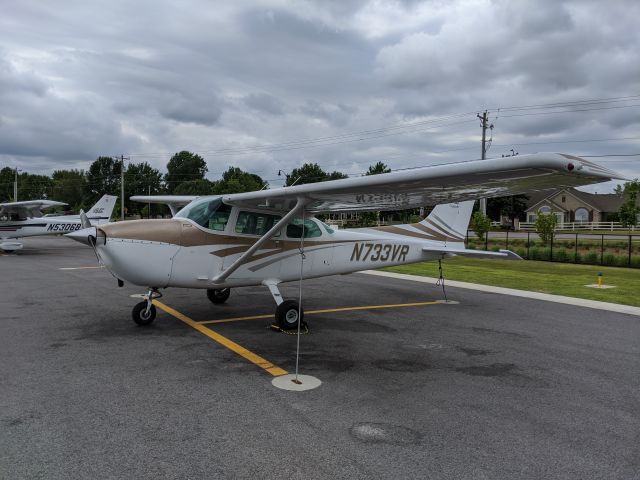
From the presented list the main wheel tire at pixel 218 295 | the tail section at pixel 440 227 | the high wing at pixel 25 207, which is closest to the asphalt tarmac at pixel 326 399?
the main wheel tire at pixel 218 295

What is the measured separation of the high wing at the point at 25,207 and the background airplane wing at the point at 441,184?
21218 millimetres

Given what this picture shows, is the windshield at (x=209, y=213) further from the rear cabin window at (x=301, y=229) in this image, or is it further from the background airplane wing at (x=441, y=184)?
the rear cabin window at (x=301, y=229)

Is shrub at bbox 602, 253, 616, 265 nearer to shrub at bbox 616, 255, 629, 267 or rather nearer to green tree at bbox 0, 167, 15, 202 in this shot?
shrub at bbox 616, 255, 629, 267

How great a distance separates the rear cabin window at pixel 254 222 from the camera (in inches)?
324

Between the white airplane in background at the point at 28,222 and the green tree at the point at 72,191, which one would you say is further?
the green tree at the point at 72,191

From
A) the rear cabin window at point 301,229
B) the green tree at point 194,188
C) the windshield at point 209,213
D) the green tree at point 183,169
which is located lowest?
the rear cabin window at point 301,229

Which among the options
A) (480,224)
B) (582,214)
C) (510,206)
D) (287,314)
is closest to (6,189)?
(510,206)

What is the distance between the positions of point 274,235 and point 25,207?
23.2 meters

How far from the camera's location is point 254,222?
8375mm

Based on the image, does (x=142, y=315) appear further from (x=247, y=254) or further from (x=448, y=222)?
(x=448, y=222)

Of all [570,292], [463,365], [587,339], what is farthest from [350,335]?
[570,292]

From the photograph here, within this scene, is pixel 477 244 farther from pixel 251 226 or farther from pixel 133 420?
pixel 133 420

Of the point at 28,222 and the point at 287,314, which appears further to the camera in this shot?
the point at 28,222

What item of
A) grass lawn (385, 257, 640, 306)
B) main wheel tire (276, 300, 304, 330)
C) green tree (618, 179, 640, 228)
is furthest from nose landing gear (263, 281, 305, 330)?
green tree (618, 179, 640, 228)
